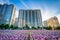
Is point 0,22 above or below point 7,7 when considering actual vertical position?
below

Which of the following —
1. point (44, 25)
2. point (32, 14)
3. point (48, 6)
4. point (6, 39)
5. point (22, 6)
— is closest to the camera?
point (6, 39)

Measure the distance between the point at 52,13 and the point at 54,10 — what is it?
0.33 feet

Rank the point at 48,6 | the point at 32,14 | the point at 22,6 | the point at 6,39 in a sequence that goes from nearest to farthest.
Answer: the point at 6,39 → the point at 48,6 → the point at 22,6 → the point at 32,14

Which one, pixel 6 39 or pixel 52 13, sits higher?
pixel 52 13

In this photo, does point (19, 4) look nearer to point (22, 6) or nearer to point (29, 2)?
point (22, 6)

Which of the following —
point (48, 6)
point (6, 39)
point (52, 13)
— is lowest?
point (6, 39)

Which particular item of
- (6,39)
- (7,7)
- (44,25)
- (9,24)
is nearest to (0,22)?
(9,24)

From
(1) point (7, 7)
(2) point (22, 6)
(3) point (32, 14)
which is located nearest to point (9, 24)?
(1) point (7, 7)

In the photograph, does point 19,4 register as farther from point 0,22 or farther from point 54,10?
point 0,22

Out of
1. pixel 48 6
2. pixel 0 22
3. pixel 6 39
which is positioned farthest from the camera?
pixel 0 22

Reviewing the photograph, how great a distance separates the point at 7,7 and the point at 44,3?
4.82 feet

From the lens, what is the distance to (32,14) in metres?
3.33

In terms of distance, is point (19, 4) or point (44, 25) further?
point (44, 25)

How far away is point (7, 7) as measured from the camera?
3471mm
